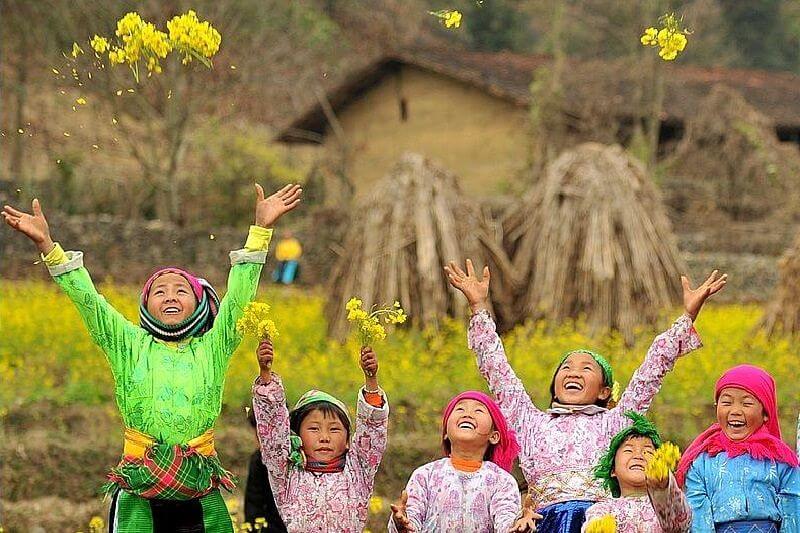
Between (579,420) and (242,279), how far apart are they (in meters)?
1.45

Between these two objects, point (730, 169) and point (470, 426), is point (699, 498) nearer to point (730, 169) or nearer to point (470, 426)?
point (470, 426)

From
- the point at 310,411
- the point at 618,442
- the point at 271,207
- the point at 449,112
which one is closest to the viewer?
the point at 618,442

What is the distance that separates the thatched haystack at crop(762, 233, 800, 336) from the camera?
12.1 metres

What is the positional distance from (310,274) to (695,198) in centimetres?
701

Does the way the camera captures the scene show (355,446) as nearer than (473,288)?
Yes

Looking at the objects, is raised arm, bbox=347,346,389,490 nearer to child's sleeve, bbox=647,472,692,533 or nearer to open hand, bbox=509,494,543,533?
open hand, bbox=509,494,543,533

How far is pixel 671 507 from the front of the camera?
4715 millimetres

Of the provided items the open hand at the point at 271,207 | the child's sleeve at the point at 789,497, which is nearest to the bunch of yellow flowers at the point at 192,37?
the open hand at the point at 271,207

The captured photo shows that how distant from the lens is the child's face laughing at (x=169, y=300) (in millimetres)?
5250

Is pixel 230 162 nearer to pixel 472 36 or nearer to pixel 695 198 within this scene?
pixel 695 198

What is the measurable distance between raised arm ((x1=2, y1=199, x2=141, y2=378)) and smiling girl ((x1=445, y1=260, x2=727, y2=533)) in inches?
62.0

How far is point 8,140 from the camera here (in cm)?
2697

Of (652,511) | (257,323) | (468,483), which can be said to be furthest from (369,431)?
(652,511)

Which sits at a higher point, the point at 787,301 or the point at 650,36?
the point at 650,36
